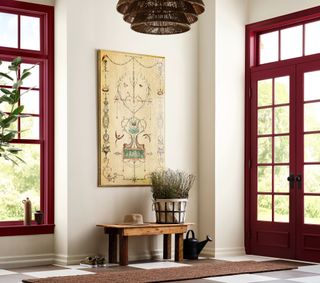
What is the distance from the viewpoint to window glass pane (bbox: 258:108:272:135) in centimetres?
902

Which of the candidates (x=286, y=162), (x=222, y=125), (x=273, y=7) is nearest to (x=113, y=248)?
(x=222, y=125)

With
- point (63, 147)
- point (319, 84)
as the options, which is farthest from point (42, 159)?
point (319, 84)

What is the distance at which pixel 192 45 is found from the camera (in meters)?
9.30

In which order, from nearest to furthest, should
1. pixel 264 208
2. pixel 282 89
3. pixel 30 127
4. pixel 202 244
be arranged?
pixel 30 127 < pixel 202 244 < pixel 282 89 < pixel 264 208

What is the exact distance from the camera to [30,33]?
8266mm

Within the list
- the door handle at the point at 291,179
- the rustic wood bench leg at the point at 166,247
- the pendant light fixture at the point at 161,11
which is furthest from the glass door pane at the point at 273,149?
the pendant light fixture at the point at 161,11

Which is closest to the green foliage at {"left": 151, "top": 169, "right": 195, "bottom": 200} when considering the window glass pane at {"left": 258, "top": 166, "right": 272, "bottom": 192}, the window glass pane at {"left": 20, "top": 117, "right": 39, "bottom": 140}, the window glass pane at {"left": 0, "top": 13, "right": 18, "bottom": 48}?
the window glass pane at {"left": 258, "top": 166, "right": 272, "bottom": 192}

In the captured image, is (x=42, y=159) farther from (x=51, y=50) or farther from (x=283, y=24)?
(x=283, y=24)

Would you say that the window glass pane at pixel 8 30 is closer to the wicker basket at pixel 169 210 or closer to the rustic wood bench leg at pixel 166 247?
the wicker basket at pixel 169 210

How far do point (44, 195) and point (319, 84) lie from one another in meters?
3.55

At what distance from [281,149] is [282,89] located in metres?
0.76

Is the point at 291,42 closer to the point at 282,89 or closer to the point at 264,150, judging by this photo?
the point at 282,89

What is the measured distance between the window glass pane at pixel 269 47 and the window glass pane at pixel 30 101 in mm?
3024

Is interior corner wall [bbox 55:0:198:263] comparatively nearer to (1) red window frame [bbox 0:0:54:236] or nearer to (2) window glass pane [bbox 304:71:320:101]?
(1) red window frame [bbox 0:0:54:236]
